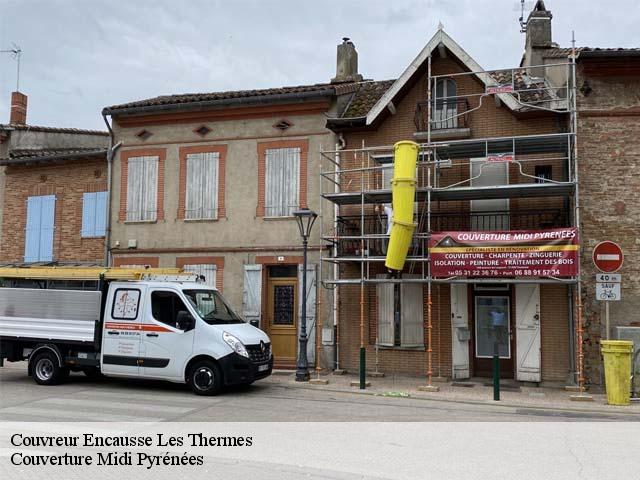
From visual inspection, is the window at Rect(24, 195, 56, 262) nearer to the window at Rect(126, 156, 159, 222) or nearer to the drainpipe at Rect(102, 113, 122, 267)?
the drainpipe at Rect(102, 113, 122, 267)

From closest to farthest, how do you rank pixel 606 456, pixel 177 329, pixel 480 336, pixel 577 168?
pixel 606 456, pixel 177 329, pixel 577 168, pixel 480 336

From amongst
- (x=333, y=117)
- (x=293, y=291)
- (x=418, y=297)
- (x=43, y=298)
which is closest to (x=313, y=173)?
(x=333, y=117)

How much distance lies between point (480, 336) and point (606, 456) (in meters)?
6.84

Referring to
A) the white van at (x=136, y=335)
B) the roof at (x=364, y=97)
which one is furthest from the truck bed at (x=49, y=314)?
the roof at (x=364, y=97)

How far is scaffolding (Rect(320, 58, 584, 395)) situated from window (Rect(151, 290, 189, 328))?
3.85 m

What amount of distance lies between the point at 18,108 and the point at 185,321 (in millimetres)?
15620

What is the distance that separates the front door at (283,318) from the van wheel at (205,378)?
13.9 feet

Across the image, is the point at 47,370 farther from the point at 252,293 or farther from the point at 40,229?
the point at 40,229

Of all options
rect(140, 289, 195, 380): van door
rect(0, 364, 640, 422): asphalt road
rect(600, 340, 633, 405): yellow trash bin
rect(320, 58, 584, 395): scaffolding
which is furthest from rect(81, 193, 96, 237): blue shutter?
rect(600, 340, 633, 405): yellow trash bin

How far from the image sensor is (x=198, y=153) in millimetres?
16594

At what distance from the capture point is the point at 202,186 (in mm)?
16453

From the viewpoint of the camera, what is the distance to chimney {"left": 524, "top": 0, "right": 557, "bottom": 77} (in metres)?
15.2

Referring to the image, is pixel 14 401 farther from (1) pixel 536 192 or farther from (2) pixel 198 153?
(1) pixel 536 192

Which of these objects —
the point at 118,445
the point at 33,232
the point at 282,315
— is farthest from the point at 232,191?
the point at 118,445
